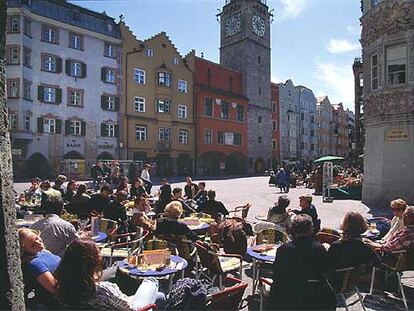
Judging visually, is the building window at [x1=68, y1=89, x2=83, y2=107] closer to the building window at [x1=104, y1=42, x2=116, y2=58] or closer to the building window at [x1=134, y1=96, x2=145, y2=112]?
the building window at [x1=104, y1=42, x2=116, y2=58]

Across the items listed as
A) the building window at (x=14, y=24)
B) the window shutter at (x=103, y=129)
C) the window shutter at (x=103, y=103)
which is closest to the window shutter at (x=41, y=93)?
the building window at (x=14, y=24)

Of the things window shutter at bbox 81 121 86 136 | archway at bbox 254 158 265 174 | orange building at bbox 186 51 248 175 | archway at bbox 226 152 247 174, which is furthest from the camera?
archway at bbox 254 158 265 174

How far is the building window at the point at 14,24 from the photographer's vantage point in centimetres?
3055

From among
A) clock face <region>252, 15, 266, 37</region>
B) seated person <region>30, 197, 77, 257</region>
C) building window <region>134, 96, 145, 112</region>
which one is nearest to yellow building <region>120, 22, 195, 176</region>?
building window <region>134, 96, 145, 112</region>

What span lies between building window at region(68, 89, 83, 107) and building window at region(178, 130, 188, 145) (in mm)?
12562

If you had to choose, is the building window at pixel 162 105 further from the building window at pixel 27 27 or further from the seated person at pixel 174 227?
the seated person at pixel 174 227

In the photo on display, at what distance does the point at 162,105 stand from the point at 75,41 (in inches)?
456

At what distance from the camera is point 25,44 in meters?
31.1

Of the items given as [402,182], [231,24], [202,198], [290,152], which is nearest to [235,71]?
[231,24]

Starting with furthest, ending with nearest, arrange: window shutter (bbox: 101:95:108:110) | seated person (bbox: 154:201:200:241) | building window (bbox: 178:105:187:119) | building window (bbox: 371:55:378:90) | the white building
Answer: building window (bbox: 178:105:187:119) → window shutter (bbox: 101:95:108:110) → the white building → building window (bbox: 371:55:378:90) → seated person (bbox: 154:201:200:241)

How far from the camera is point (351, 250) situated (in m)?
4.32

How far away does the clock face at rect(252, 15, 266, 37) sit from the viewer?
53.5m

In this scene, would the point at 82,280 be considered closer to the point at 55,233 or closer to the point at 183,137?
the point at 55,233

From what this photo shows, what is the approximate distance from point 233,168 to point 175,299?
4706 cm
